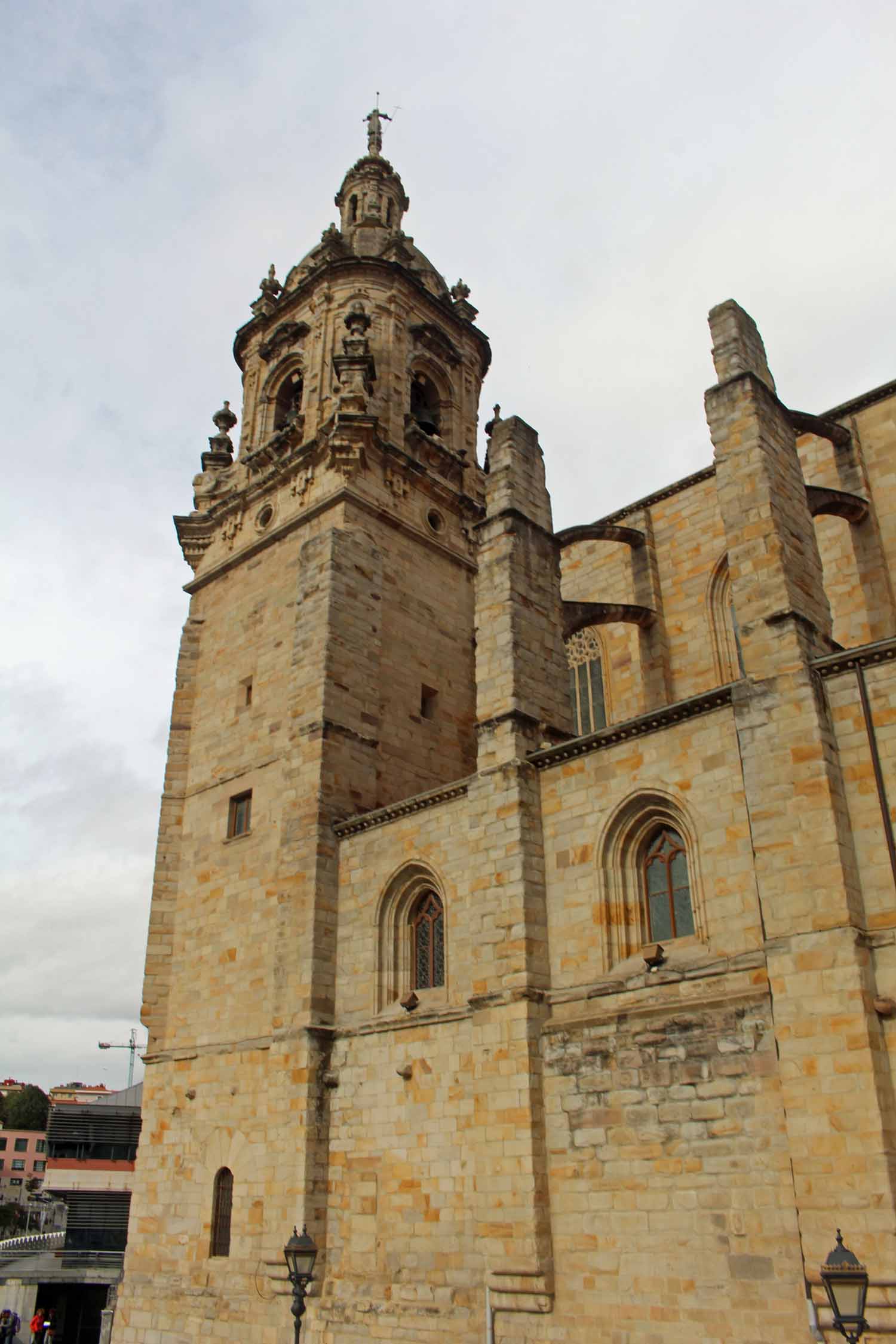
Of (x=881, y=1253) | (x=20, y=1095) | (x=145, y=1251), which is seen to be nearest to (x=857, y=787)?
(x=881, y=1253)

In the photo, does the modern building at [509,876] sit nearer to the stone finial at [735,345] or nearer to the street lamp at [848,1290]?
the stone finial at [735,345]

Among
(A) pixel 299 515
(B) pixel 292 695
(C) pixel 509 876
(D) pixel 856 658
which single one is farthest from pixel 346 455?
(D) pixel 856 658

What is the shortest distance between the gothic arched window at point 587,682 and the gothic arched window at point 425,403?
655 centimetres

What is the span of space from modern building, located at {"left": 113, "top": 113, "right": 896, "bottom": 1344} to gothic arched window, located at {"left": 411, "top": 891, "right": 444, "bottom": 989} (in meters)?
0.06

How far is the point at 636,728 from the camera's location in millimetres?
13875

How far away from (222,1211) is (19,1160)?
87.9 meters

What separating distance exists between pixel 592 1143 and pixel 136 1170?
978cm

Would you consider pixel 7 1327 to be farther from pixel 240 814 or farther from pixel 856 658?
pixel 856 658

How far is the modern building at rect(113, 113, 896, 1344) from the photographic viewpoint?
11359mm

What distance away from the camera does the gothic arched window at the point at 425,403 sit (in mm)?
25000

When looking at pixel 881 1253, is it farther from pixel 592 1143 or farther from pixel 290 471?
pixel 290 471

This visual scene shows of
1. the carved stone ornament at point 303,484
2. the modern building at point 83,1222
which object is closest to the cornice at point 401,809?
the carved stone ornament at point 303,484

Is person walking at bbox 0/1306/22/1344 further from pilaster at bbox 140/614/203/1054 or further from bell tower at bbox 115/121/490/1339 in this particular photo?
pilaster at bbox 140/614/203/1054

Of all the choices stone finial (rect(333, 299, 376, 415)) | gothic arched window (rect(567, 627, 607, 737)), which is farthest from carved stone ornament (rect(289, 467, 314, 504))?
gothic arched window (rect(567, 627, 607, 737))
